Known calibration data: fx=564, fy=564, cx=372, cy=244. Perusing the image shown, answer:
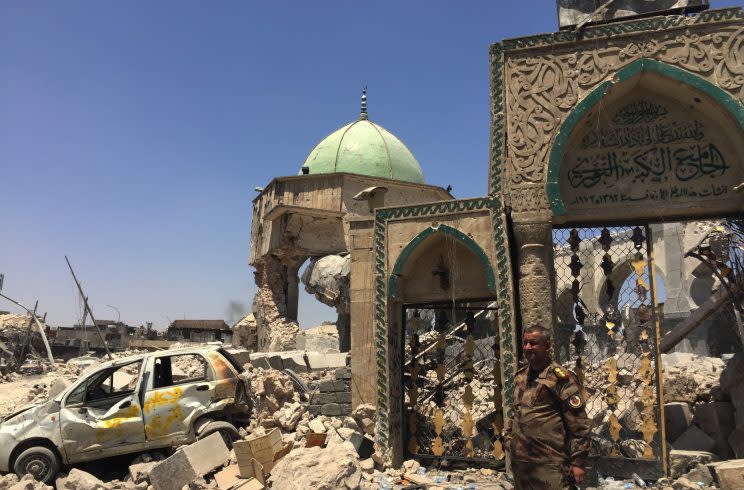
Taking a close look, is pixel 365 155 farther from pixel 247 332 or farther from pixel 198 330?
pixel 198 330

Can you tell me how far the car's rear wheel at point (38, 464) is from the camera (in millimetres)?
6949

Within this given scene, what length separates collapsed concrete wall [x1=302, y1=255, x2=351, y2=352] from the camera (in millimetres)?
19047

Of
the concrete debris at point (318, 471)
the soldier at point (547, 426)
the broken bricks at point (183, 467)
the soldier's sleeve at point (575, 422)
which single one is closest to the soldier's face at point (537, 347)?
the soldier at point (547, 426)

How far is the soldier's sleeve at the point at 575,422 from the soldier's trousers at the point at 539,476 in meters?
0.15

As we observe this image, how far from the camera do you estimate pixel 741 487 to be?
5094 millimetres

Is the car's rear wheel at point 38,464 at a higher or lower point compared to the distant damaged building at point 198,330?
lower

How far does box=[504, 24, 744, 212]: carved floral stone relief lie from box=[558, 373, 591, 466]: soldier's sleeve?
3403 millimetres

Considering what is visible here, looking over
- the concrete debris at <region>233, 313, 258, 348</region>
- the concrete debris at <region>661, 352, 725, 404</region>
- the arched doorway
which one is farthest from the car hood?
the concrete debris at <region>233, 313, 258, 348</region>

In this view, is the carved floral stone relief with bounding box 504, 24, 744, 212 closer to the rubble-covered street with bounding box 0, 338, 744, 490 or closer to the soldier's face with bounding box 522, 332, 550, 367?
the soldier's face with bounding box 522, 332, 550, 367

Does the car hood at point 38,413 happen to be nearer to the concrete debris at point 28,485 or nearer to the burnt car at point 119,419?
the burnt car at point 119,419

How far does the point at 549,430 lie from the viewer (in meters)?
4.04

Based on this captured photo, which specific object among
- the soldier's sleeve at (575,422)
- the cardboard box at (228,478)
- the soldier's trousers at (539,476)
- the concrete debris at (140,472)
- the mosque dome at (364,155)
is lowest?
the concrete debris at (140,472)

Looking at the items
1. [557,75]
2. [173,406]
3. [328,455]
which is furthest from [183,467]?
[557,75]

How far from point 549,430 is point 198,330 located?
129 ft
